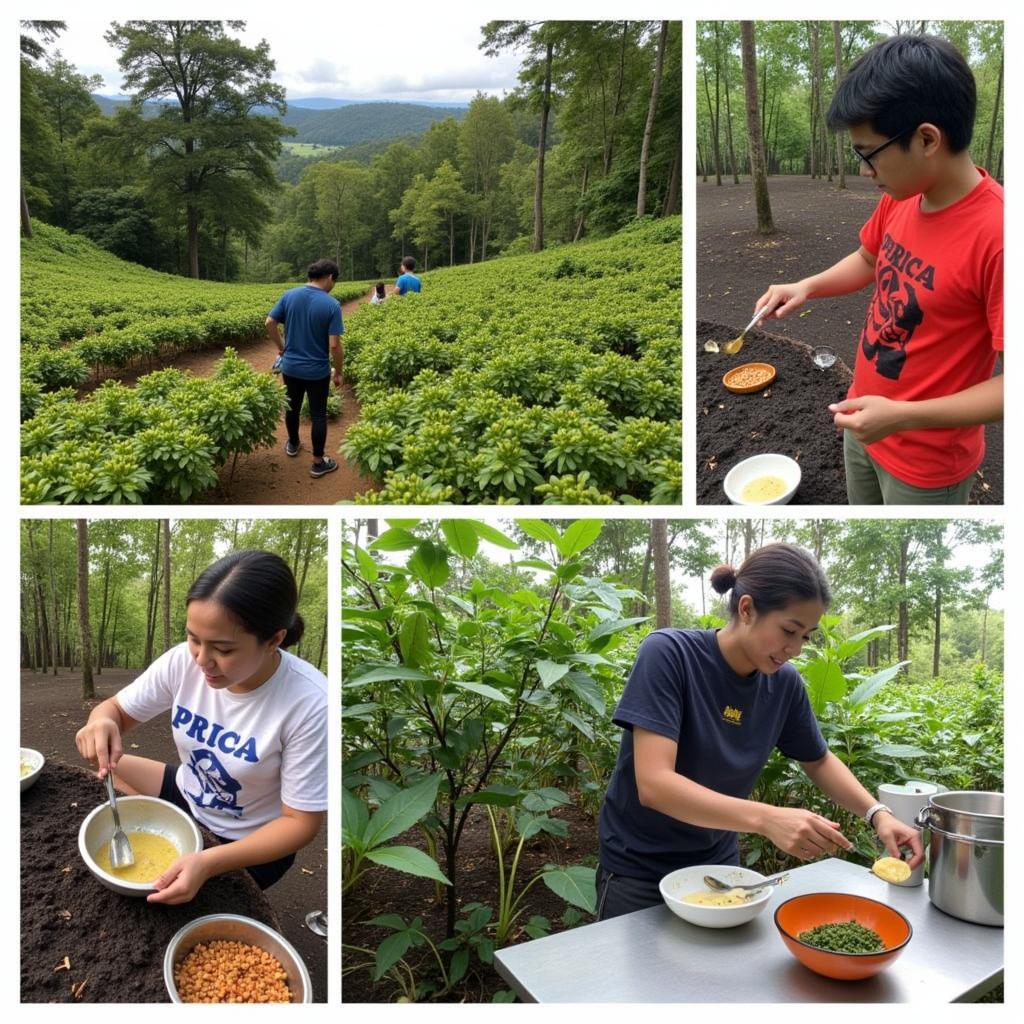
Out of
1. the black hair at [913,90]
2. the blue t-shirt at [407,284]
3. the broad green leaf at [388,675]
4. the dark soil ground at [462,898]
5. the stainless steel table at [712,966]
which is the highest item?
the blue t-shirt at [407,284]

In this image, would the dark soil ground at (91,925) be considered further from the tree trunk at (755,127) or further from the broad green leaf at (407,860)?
the tree trunk at (755,127)

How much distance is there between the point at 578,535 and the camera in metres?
1.90

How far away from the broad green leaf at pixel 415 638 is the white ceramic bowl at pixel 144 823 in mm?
582

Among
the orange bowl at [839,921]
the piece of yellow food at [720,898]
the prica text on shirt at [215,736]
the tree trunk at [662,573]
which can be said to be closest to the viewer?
the orange bowl at [839,921]

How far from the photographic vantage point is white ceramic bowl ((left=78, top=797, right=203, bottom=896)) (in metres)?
1.67

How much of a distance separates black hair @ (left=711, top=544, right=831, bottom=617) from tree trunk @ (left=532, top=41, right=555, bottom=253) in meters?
2.92

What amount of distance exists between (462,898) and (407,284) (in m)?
5.30

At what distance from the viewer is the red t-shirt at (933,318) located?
4.95ft

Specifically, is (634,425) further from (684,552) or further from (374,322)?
(374,322)

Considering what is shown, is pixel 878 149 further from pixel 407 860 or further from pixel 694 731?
pixel 407 860

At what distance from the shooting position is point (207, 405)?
3.57 m

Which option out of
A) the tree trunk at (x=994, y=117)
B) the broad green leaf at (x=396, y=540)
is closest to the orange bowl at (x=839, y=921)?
the broad green leaf at (x=396, y=540)
